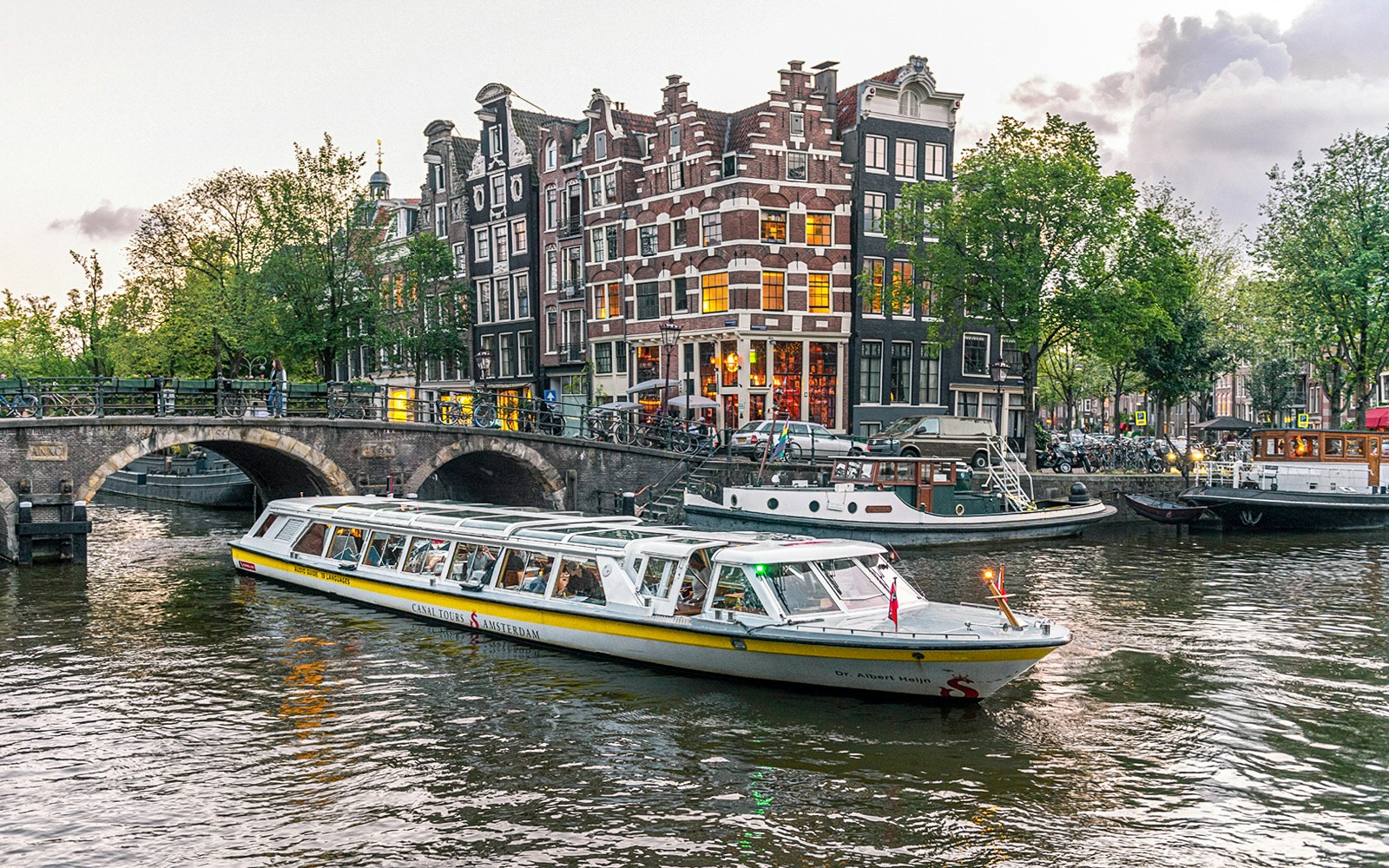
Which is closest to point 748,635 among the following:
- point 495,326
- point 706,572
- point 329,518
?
point 706,572

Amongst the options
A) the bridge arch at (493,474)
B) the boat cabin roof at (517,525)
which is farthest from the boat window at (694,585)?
the bridge arch at (493,474)

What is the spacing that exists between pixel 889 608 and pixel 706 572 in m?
3.25

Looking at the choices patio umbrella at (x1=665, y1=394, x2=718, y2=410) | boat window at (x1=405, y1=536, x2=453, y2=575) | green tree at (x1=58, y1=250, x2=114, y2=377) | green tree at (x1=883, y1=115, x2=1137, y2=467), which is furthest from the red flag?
green tree at (x1=58, y1=250, x2=114, y2=377)

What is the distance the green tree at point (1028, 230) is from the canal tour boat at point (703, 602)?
25052 mm

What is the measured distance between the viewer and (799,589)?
1656cm

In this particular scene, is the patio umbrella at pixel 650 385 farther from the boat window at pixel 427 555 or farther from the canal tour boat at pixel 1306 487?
the boat window at pixel 427 555

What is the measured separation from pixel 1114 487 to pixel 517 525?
28501 millimetres

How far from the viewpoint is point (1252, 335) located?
60688 mm

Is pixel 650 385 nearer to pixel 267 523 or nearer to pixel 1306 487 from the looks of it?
pixel 267 523

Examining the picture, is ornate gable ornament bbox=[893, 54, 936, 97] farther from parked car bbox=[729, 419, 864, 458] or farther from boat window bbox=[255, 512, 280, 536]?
boat window bbox=[255, 512, 280, 536]

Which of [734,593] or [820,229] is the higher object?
[820,229]

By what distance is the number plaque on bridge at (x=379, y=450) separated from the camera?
3394 centimetres

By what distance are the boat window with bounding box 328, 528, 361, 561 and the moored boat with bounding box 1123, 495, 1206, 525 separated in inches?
1104

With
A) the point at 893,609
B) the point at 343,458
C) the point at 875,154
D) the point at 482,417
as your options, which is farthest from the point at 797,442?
the point at 893,609
